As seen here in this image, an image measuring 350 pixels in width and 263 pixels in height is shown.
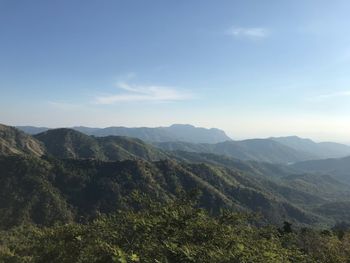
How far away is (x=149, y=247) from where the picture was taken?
88.9 feet

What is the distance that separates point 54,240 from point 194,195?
1873 cm

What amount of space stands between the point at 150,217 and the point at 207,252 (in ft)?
30.9

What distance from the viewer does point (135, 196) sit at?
116 ft

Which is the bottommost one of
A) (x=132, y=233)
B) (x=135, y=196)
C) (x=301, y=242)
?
(x=301, y=242)

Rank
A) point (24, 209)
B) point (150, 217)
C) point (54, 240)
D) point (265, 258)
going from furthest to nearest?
point (24, 209)
point (54, 240)
point (150, 217)
point (265, 258)

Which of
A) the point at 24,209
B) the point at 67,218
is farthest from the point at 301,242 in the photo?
the point at 24,209

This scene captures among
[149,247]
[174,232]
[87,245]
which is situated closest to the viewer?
→ [149,247]

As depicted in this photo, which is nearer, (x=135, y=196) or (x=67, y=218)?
(x=135, y=196)

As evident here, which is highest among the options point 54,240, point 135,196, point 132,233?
point 135,196

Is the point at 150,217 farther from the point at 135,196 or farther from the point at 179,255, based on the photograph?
the point at 179,255

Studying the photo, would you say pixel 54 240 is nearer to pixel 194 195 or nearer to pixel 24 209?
pixel 194 195

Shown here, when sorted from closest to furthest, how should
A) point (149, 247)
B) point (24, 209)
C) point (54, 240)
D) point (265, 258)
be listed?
point (265, 258), point (149, 247), point (54, 240), point (24, 209)

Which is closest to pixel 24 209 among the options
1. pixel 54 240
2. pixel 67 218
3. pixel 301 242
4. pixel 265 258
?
pixel 67 218

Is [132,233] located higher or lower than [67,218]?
higher
